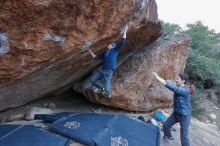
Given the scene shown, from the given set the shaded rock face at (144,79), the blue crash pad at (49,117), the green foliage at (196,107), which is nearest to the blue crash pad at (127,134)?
the blue crash pad at (49,117)

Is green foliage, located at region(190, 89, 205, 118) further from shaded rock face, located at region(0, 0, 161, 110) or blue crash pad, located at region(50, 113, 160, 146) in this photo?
shaded rock face, located at region(0, 0, 161, 110)

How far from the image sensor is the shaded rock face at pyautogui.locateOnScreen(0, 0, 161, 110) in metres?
4.38

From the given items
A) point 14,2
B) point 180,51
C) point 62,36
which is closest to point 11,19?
point 14,2

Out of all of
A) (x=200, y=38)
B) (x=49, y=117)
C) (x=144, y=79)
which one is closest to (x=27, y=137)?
(x=49, y=117)

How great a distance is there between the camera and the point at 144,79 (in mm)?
8562

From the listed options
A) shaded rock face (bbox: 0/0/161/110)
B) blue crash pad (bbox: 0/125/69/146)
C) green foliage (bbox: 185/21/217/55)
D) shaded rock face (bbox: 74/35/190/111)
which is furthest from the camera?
green foliage (bbox: 185/21/217/55)

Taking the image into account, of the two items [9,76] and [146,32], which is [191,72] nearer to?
[146,32]

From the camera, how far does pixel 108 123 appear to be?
6215mm

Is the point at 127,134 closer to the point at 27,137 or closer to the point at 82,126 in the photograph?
the point at 82,126

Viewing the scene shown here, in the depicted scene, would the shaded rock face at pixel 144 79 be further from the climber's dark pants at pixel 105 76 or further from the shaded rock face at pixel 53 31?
the shaded rock face at pixel 53 31

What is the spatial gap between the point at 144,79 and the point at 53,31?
4346mm

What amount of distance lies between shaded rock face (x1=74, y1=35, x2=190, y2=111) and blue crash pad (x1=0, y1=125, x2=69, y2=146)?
110 inches

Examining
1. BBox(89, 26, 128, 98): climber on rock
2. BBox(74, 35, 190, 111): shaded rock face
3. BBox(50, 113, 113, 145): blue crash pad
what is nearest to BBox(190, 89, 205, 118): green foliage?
BBox(74, 35, 190, 111): shaded rock face

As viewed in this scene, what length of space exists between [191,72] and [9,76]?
32.5 ft
